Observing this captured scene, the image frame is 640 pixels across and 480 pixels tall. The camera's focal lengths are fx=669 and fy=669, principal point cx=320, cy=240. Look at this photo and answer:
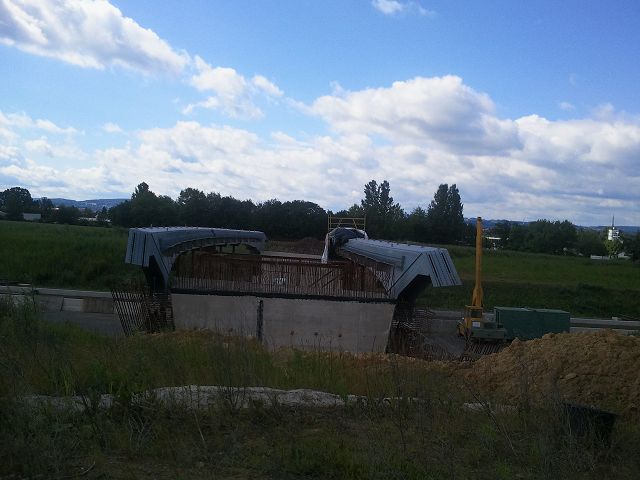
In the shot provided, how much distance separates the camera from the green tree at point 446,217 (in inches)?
3703

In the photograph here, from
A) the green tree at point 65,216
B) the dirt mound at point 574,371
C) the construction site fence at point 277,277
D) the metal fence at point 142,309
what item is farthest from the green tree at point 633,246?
the dirt mound at point 574,371

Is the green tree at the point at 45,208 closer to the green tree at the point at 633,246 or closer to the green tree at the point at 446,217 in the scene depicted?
the green tree at the point at 446,217

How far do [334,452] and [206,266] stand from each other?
19.5m

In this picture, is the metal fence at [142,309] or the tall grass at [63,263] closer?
the metal fence at [142,309]

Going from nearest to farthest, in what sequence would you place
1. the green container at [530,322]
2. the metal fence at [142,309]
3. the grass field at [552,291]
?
the metal fence at [142,309] < the green container at [530,322] < the grass field at [552,291]

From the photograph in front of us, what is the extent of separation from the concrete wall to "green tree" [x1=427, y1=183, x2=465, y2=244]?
233 ft

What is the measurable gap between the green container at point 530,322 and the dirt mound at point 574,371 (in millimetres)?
15278

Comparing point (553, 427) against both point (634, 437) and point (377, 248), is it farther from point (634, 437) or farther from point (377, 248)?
point (377, 248)

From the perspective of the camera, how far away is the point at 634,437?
669cm

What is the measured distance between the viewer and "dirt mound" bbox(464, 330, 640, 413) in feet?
28.6

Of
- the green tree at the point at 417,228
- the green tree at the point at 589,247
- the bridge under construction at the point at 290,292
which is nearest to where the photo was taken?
the bridge under construction at the point at 290,292

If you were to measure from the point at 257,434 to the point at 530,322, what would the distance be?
22507 millimetres

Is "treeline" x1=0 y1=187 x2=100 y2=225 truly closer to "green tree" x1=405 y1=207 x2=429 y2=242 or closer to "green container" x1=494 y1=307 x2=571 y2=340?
"green tree" x1=405 y1=207 x2=429 y2=242

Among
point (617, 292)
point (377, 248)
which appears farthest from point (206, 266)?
point (617, 292)
